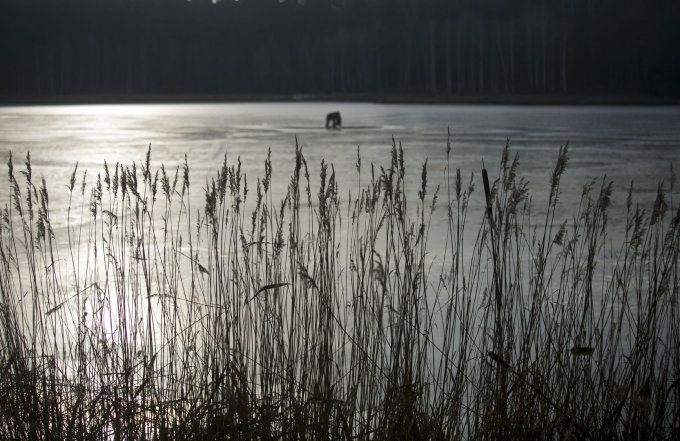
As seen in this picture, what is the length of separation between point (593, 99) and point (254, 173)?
132ft

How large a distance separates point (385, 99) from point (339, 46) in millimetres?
19015

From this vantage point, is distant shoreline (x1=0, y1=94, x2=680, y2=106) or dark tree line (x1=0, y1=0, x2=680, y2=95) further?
dark tree line (x1=0, y1=0, x2=680, y2=95)

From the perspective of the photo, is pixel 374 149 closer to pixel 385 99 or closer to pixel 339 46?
pixel 385 99

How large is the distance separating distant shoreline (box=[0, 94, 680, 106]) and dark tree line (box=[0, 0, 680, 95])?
3.31 metres

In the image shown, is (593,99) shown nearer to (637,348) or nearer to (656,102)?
(656,102)

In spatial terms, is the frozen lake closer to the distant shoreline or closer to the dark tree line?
the distant shoreline

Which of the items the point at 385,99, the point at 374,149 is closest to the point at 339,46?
the point at 385,99

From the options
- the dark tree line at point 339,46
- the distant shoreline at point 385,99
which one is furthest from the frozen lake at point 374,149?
the dark tree line at point 339,46

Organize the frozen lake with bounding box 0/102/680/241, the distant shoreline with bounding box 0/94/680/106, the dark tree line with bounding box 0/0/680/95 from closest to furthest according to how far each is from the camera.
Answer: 1. the frozen lake with bounding box 0/102/680/241
2. the distant shoreline with bounding box 0/94/680/106
3. the dark tree line with bounding box 0/0/680/95

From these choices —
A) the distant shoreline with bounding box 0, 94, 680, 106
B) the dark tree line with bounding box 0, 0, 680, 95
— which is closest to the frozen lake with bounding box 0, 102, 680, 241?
the distant shoreline with bounding box 0, 94, 680, 106

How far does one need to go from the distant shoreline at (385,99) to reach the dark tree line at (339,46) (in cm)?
331

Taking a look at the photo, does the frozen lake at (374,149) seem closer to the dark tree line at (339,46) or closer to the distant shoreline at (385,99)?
the distant shoreline at (385,99)

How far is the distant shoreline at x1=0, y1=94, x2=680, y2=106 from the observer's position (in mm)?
48531

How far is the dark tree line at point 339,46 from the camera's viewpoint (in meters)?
58.0
